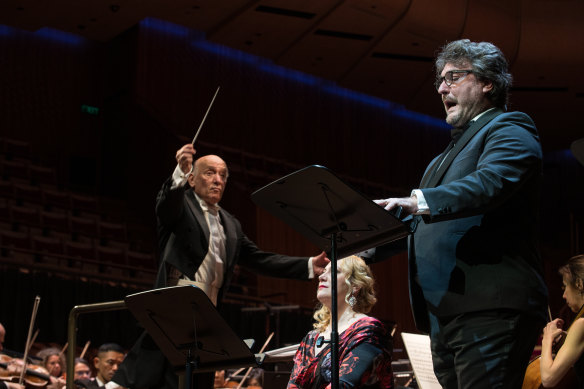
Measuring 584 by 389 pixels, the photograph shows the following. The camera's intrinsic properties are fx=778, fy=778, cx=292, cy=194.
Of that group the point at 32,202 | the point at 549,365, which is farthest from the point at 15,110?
the point at 549,365

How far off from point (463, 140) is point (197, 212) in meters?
1.82

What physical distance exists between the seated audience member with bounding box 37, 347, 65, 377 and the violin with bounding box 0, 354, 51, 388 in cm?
77

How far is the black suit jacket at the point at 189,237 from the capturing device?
139 inches

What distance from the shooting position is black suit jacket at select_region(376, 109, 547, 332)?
6.53ft

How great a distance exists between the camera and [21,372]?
193 inches

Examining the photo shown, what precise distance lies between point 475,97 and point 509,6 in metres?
10.4

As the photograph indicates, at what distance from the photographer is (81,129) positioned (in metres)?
12.8

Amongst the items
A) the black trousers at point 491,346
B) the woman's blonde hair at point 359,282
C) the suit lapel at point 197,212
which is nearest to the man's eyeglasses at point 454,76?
the black trousers at point 491,346

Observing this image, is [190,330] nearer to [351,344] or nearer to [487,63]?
[351,344]

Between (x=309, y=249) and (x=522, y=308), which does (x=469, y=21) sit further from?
(x=522, y=308)

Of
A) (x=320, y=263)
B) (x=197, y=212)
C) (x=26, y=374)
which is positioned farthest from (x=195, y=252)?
(x=26, y=374)

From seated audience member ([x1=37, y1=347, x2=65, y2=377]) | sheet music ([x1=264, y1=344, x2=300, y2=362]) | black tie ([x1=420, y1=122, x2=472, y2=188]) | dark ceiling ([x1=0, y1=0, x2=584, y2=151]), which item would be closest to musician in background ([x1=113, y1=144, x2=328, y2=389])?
sheet music ([x1=264, y1=344, x2=300, y2=362])

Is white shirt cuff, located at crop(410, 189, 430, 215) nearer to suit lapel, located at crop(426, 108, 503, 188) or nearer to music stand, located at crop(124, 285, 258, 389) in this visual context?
suit lapel, located at crop(426, 108, 503, 188)

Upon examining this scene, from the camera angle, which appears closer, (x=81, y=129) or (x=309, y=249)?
(x=309, y=249)
